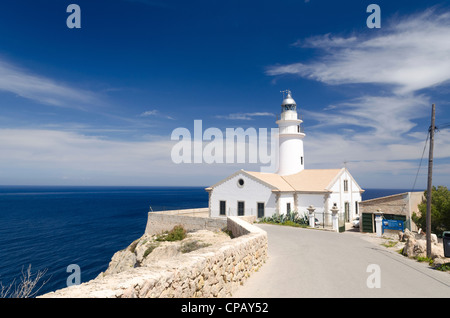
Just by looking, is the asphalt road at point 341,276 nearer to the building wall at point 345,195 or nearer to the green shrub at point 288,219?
the green shrub at point 288,219

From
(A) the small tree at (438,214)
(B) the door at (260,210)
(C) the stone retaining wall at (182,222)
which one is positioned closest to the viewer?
(A) the small tree at (438,214)

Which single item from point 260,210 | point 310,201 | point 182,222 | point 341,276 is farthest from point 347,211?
point 341,276

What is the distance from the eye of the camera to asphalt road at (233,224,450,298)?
24.6 ft

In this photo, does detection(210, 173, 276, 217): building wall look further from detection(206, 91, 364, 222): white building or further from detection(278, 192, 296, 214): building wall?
detection(278, 192, 296, 214): building wall

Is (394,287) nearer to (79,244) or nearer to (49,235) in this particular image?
(79,244)

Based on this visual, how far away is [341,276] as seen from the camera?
8.93 m

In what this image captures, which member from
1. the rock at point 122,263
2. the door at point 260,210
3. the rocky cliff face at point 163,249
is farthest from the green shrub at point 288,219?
the rock at point 122,263

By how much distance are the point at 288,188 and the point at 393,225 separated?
10.1 m

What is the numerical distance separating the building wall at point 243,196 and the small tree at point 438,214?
11.5m

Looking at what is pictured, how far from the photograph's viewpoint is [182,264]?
5215 millimetres

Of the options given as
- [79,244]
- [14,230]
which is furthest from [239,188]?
[14,230]

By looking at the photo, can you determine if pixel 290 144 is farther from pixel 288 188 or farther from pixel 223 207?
pixel 223 207

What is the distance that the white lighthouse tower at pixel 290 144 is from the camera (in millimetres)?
32156

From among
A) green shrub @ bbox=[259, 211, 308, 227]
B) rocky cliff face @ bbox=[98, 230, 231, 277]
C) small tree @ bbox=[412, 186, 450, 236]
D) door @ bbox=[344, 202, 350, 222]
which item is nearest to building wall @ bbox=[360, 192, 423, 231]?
small tree @ bbox=[412, 186, 450, 236]
